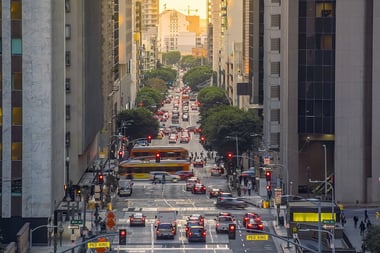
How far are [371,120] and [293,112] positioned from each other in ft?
33.3

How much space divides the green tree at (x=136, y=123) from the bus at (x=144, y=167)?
38527 millimetres

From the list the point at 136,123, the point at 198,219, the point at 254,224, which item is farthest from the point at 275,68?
the point at 136,123

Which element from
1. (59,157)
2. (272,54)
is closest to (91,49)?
(272,54)

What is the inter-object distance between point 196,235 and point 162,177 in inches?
1951

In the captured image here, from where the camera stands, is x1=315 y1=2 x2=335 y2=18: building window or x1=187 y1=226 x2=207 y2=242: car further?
x1=315 y1=2 x2=335 y2=18: building window

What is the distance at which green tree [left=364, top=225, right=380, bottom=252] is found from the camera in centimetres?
8644

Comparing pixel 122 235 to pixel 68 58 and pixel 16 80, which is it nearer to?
pixel 16 80

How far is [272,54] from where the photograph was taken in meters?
147

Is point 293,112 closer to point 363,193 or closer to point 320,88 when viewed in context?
point 320,88

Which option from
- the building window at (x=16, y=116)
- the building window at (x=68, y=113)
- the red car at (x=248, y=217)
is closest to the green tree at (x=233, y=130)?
the building window at (x=68, y=113)

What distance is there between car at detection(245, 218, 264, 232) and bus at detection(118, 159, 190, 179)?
46070 mm

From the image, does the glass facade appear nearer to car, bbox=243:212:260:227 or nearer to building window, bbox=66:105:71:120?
car, bbox=243:212:260:227

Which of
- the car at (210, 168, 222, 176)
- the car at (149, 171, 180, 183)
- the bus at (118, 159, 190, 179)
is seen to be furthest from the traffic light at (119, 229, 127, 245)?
the car at (210, 168, 222, 176)

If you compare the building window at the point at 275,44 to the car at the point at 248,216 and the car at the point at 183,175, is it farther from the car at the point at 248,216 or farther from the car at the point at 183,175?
the car at the point at 248,216
